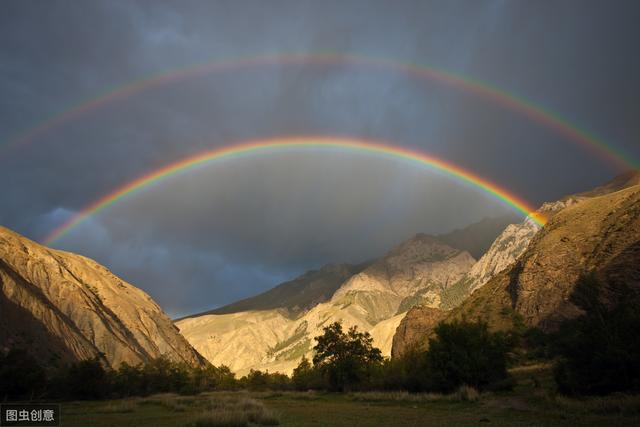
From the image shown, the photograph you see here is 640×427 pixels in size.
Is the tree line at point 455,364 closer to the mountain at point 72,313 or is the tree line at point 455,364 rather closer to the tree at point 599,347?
the tree at point 599,347

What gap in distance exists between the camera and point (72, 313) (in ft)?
395

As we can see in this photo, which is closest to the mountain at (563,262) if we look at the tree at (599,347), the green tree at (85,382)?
the tree at (599,347)

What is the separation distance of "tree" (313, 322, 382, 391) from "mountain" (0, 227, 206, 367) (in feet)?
142

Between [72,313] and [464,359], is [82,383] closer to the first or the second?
[464,359]

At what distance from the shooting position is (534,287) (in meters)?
97.4

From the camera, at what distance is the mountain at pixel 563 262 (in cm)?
7825

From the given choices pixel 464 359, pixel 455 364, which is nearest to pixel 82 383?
pixel 455 364

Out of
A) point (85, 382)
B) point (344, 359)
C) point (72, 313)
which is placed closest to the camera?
point (85, 382)

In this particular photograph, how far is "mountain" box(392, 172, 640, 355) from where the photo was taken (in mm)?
78250

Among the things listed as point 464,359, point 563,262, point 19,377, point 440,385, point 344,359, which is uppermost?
point 563,262

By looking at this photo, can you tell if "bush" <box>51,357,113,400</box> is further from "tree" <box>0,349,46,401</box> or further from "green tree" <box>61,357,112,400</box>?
"tree" <box>0,349,46,401</box>

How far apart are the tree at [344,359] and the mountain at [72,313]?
43241 millimetres

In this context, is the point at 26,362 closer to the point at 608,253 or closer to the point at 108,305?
the point at 608,253

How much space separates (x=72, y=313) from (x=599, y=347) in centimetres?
13313
